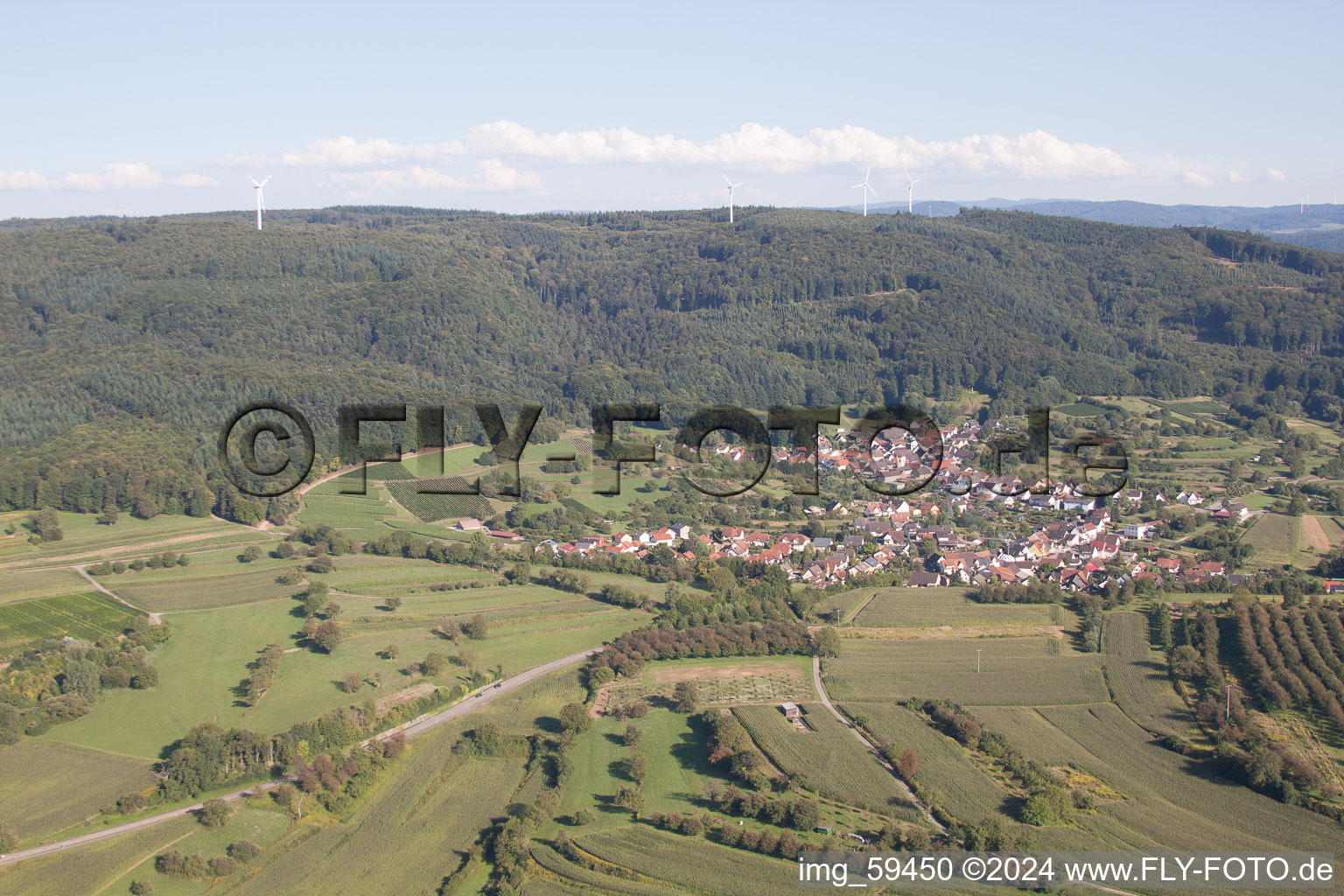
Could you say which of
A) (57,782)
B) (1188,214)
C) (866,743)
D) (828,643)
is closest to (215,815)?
(57,782)

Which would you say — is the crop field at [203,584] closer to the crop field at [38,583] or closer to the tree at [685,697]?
the crop field at [38,583]

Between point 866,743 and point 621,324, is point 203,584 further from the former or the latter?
point 621,324

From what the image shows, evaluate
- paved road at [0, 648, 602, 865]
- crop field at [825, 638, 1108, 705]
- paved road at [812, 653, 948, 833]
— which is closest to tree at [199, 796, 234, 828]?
paved road at [0, 648, 602, 865]

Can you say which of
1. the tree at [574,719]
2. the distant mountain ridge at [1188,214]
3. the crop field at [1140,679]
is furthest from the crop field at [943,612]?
the distant mountain ridge at [1188,214]

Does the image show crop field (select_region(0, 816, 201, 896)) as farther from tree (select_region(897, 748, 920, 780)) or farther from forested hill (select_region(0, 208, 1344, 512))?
forested hill (select_region(0, 208, 1344, 512))

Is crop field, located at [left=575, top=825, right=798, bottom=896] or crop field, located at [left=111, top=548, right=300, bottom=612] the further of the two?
crop field, located at [left=111, top=548, right=300, bottom=612]
